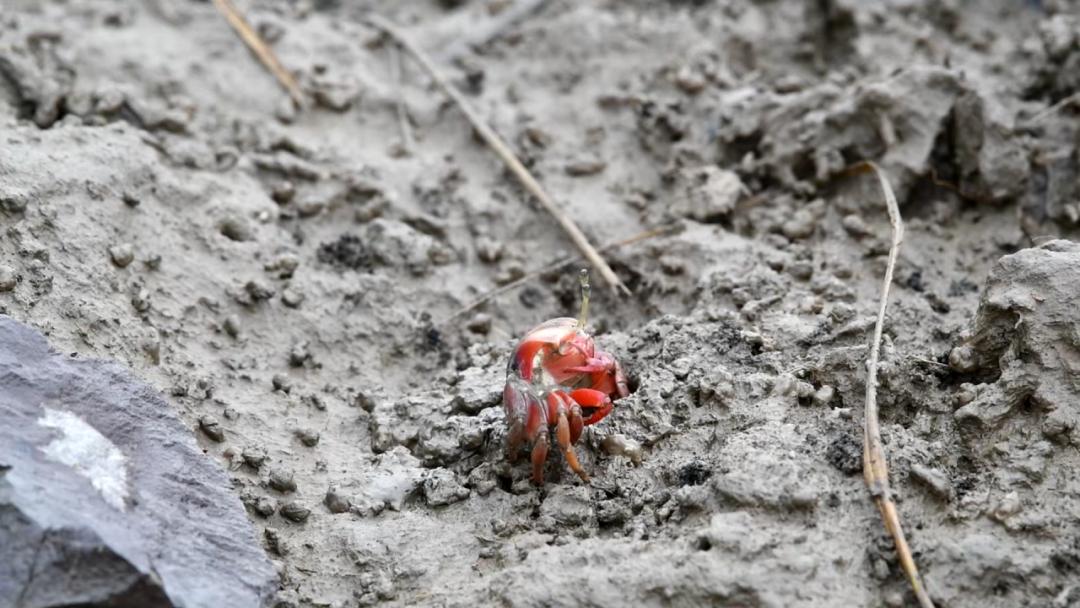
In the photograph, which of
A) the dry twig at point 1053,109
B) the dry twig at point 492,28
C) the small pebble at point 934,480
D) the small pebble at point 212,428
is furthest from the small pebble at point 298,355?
the dry twig at point 1053,109

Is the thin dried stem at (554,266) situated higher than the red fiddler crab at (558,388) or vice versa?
the red fiddler crab at (558,388)

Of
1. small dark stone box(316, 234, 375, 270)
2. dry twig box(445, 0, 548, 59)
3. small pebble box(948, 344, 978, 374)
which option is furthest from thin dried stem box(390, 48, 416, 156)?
small pebble box(948, 344, 978, 374)

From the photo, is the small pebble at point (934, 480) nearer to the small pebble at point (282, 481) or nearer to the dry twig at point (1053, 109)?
the small pebble at point (282, 481)

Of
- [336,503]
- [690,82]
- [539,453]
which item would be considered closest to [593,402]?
[539,453]

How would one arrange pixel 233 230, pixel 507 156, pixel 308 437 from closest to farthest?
pixel 308 437, pixel 233 230, pixel 507 156

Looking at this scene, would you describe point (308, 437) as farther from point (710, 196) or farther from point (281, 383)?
point (710, 196)

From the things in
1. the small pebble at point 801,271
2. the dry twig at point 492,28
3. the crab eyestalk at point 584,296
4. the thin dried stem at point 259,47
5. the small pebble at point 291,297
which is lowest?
the small pebble at point 291,297
